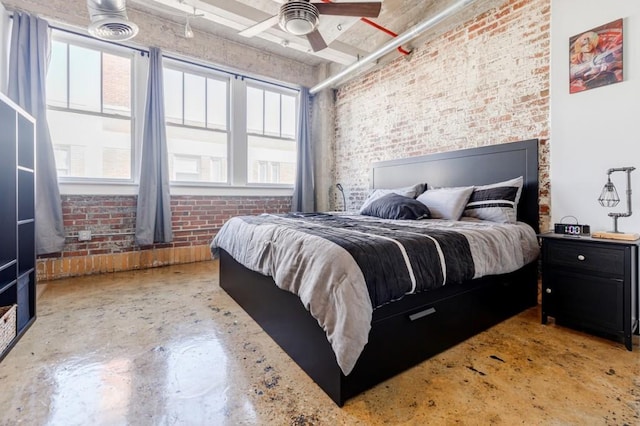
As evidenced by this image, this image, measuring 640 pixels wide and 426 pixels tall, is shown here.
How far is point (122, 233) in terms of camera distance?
150 inches

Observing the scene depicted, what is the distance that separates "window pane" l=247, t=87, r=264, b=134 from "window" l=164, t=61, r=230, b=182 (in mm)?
389

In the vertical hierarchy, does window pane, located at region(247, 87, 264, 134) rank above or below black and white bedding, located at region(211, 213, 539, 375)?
above

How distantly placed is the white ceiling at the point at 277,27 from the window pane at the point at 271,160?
1452 millimetres

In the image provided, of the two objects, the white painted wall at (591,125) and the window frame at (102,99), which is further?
the window frame at (102,99)

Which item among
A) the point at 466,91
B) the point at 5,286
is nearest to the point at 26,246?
the point at 5,286

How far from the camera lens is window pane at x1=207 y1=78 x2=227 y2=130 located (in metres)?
4.54

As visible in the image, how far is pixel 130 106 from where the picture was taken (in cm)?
389

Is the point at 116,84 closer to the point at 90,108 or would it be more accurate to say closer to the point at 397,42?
the point at 90,108

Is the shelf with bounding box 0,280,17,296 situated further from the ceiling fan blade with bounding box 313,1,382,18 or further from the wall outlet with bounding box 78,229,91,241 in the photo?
the ceiling fan blade with bounding box 313,1,382,18

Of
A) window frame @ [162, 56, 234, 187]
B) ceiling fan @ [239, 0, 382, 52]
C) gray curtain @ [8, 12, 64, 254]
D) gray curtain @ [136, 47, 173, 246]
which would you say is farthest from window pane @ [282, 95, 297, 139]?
gray curtain @ [8, 12, 64, 254]

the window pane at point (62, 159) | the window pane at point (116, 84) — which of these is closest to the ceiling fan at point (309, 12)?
the window pane at point (116, 84)

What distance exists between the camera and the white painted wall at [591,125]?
7.00 ft

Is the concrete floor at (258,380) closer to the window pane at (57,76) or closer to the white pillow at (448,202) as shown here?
the white pillow at (448,202)

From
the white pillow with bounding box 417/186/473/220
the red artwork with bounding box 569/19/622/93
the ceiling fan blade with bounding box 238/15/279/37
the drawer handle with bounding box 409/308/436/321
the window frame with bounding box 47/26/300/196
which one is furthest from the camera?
the window frame with bounding box 47/26/300/196
